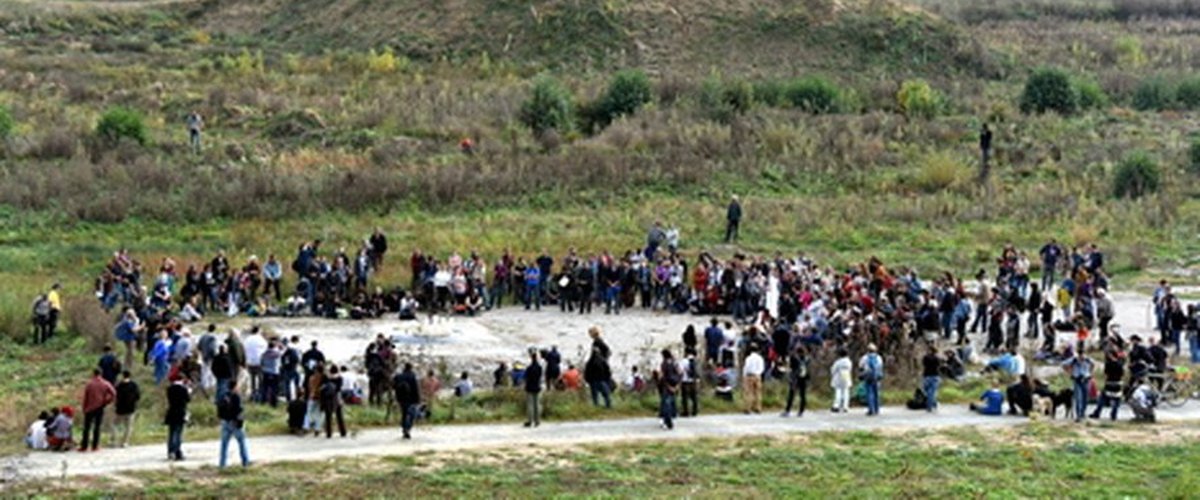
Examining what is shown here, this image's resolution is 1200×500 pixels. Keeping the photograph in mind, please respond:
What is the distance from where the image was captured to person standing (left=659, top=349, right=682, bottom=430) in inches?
928

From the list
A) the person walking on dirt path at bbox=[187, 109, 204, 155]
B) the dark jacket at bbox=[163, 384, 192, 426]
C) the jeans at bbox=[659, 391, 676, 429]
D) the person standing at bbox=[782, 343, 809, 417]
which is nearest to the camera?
the dark jacket at bbox=[163, 384, 192, 426]

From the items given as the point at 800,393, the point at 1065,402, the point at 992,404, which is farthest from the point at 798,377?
the point at 1065,402

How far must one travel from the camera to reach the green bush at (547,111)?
177 feet

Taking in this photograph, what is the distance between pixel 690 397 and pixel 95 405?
874 centimetres

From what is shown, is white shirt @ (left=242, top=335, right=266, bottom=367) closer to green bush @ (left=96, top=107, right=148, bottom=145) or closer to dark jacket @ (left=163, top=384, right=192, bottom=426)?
dark jacket @ (left=163, top=384, right=192, bottom=426)

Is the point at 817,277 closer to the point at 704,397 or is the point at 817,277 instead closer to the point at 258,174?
the point at 704,397

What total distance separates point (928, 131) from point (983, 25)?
37687mm

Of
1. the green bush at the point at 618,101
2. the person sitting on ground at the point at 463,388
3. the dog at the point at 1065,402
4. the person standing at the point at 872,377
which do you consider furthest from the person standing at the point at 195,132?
the dog at the point at 1065,402

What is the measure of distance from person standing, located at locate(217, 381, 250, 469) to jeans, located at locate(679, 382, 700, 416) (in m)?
7.00

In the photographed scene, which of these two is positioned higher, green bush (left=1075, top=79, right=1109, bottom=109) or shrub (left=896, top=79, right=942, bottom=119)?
green bush (left=1075, top=79, right=1109, bottom=109)

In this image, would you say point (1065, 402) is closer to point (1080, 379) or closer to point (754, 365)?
point (1080, 379)

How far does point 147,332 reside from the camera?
2739cm

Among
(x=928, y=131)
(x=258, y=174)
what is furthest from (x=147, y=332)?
(x=928, y=131)

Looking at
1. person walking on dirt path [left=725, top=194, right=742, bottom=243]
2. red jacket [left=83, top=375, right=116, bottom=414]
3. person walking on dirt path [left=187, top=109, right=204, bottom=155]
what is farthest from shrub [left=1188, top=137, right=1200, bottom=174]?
red jacket [left=83, top=375, right=116, bottom=414]
